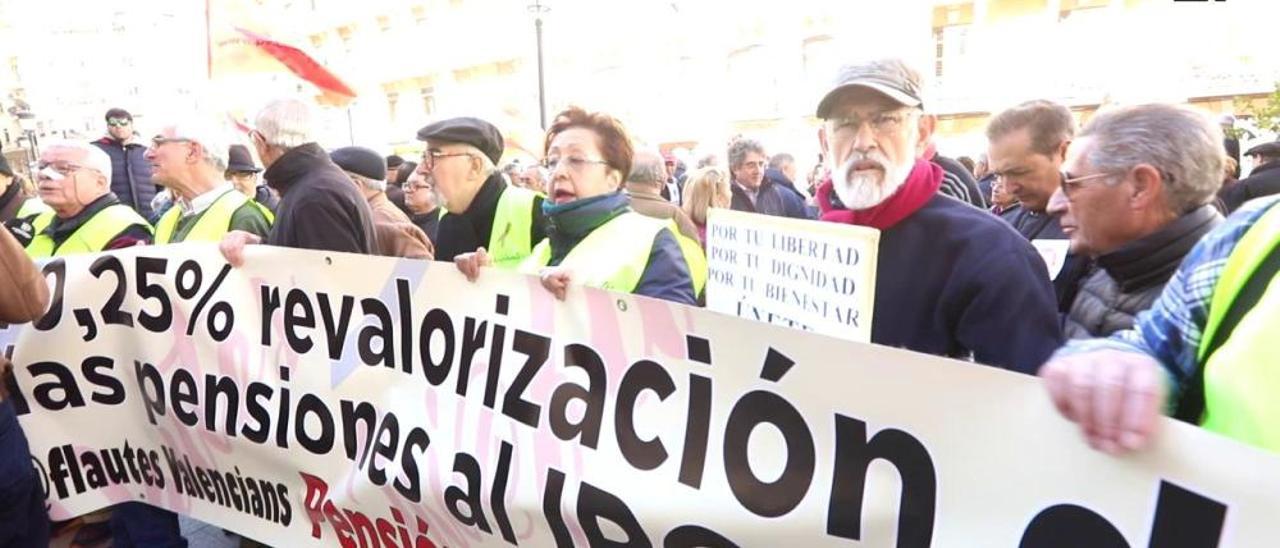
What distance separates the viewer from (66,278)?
252 cm

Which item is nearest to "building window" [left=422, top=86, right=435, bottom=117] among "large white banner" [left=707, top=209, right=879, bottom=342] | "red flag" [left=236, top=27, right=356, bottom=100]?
"red flag" [left=236, top=27, right=356, bottom=100]

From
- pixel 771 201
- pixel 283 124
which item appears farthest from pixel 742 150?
pixel 283 124

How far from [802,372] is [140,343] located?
2190mm

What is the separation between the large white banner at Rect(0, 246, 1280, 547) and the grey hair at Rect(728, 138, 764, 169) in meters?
4.19

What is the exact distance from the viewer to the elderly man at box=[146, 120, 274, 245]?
10.9 feet

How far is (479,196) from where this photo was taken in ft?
11.6

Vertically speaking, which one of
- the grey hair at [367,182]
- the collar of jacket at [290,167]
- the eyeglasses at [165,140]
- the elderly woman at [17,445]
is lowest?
the elderly woman at [17,445]

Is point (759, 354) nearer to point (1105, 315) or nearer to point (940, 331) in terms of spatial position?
point (940, 331)

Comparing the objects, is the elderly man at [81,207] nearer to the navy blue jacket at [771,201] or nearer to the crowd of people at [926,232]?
the crowd of people at [926,232]


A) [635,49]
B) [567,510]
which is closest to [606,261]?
[567,510]

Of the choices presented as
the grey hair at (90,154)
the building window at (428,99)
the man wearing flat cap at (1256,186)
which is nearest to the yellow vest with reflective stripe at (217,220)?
the grey hair at (90,154)

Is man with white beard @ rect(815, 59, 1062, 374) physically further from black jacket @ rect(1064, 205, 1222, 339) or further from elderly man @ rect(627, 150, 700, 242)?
elderly man @ rect(627, 150, 700, 242)

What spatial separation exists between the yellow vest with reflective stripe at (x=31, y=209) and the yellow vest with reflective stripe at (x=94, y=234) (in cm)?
198

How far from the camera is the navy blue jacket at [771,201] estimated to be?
5.76 meters
